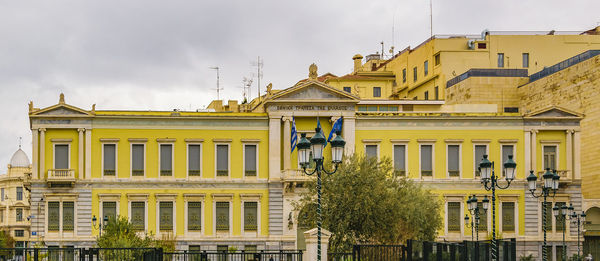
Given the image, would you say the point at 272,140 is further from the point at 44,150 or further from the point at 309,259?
the point at 309,259

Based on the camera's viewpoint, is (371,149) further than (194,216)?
Yes

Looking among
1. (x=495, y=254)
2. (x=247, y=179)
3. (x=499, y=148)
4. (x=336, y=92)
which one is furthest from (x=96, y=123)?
(x=495, y=254)

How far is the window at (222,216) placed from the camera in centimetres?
6275

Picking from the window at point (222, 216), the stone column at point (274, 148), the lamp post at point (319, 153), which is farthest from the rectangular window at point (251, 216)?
the lamp post at point (319, 153)

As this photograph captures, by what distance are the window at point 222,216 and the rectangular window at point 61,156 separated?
8813mm

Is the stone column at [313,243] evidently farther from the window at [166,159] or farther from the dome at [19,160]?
the dome at [19,160]

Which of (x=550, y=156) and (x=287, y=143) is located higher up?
(x=287, y=143)

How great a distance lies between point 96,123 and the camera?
6203cm

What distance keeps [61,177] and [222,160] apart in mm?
9034

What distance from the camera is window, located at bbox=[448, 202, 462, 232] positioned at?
6412 cm

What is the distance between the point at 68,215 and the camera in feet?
203

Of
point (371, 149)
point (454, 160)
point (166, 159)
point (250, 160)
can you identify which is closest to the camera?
point (166, 159)

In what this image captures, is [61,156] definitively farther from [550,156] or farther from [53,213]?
[550,156]

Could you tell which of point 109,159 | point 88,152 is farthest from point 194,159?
point 88,152
